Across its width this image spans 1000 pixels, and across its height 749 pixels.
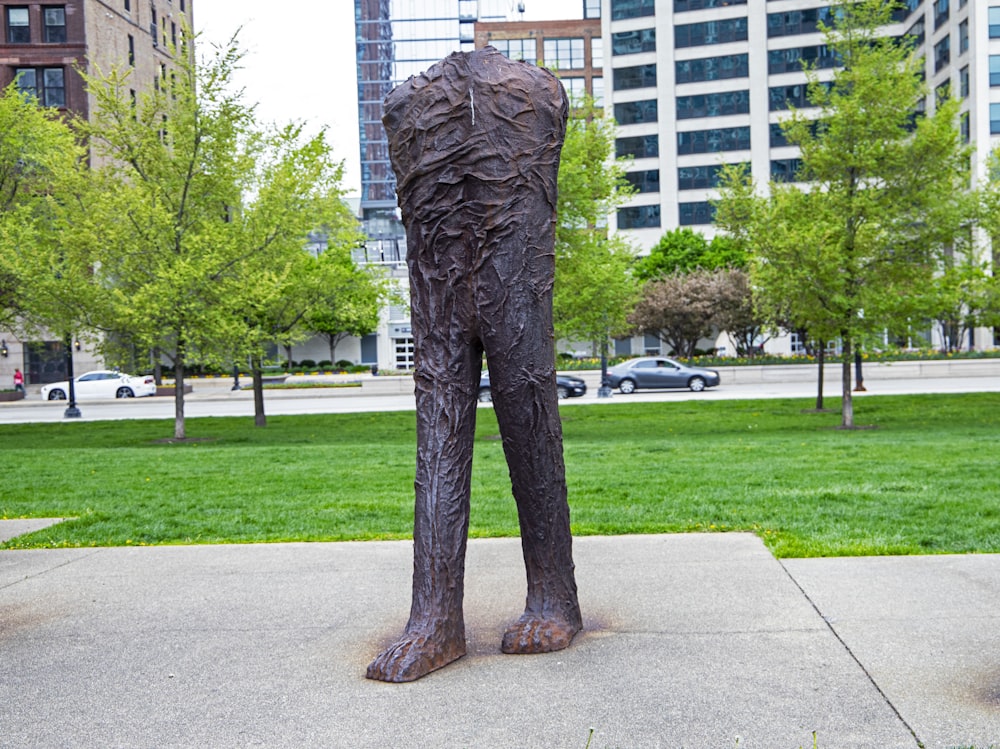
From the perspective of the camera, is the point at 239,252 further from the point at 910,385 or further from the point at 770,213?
the point at 910,385

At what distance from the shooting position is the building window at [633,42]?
67312 millimetres

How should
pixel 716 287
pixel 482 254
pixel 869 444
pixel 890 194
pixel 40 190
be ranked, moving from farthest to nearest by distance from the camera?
pixel 716 287 < pixel 40 190 < pixel 890 194 < pixel 869 444 < pixel 482 254

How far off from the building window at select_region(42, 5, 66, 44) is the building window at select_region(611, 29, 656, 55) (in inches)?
1428

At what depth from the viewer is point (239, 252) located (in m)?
17.8

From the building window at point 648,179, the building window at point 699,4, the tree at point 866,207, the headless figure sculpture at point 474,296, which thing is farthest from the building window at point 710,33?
the headless figure sculpture at point 474,296

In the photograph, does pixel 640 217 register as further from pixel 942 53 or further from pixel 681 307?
pixel 681 307

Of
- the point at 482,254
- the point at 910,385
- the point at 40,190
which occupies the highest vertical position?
the point at 40,190

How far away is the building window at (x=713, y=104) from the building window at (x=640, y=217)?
6.60 metres

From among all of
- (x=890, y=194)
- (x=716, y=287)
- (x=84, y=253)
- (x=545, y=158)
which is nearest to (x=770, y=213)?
(x=890, y=194)

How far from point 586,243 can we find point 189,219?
298 inches

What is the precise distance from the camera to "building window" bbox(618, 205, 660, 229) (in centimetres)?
6738

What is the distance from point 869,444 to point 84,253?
13.7m

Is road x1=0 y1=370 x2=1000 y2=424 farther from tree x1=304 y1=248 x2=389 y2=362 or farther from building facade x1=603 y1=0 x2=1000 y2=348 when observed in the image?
building facade x1=603 y1=0 x2=1000 y2=348

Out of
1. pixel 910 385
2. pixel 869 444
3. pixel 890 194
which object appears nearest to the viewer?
pixel 869 444
